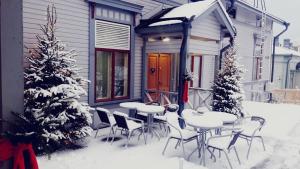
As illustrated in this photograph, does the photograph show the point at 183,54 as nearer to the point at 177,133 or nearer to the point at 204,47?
the point at 204,47

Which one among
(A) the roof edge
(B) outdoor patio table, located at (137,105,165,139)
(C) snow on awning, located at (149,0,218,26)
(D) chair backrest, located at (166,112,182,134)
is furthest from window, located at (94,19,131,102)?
(D) chair backrest, located at (166,112,182,134)

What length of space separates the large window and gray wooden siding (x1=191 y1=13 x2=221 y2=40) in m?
2.27

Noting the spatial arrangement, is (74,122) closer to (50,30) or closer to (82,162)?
(82,162)

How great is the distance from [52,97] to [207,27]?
5.19 meters

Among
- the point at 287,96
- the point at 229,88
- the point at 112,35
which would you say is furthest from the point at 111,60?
the point at 287,96

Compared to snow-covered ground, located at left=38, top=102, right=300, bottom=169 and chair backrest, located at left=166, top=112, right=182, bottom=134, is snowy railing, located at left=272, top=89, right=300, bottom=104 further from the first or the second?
chair backrest, located at left=166, top=112, right=182, bottom=134

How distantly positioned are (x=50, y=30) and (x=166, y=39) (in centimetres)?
364

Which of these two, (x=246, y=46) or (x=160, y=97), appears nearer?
(x=160, y=97)

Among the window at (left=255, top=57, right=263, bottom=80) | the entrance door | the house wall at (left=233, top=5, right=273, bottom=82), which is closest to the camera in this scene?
the entrance door

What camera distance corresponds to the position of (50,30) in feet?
19.3

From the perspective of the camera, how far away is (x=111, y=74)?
8117 mm

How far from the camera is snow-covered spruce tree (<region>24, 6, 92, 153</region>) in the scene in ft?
17.5

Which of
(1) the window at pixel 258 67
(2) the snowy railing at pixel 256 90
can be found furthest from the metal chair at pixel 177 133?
(1) the window at pixel 258 67

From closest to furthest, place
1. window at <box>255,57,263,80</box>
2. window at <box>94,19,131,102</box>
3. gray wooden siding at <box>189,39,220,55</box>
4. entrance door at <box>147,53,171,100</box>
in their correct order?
1. window at <box>94,19,131,102</box>
2. gray wooden siding at <box>189,39,220,55</box>
3. entrance door at <box>147,53,171,100</box>
4. window at <box>255,57,263,80</box>
